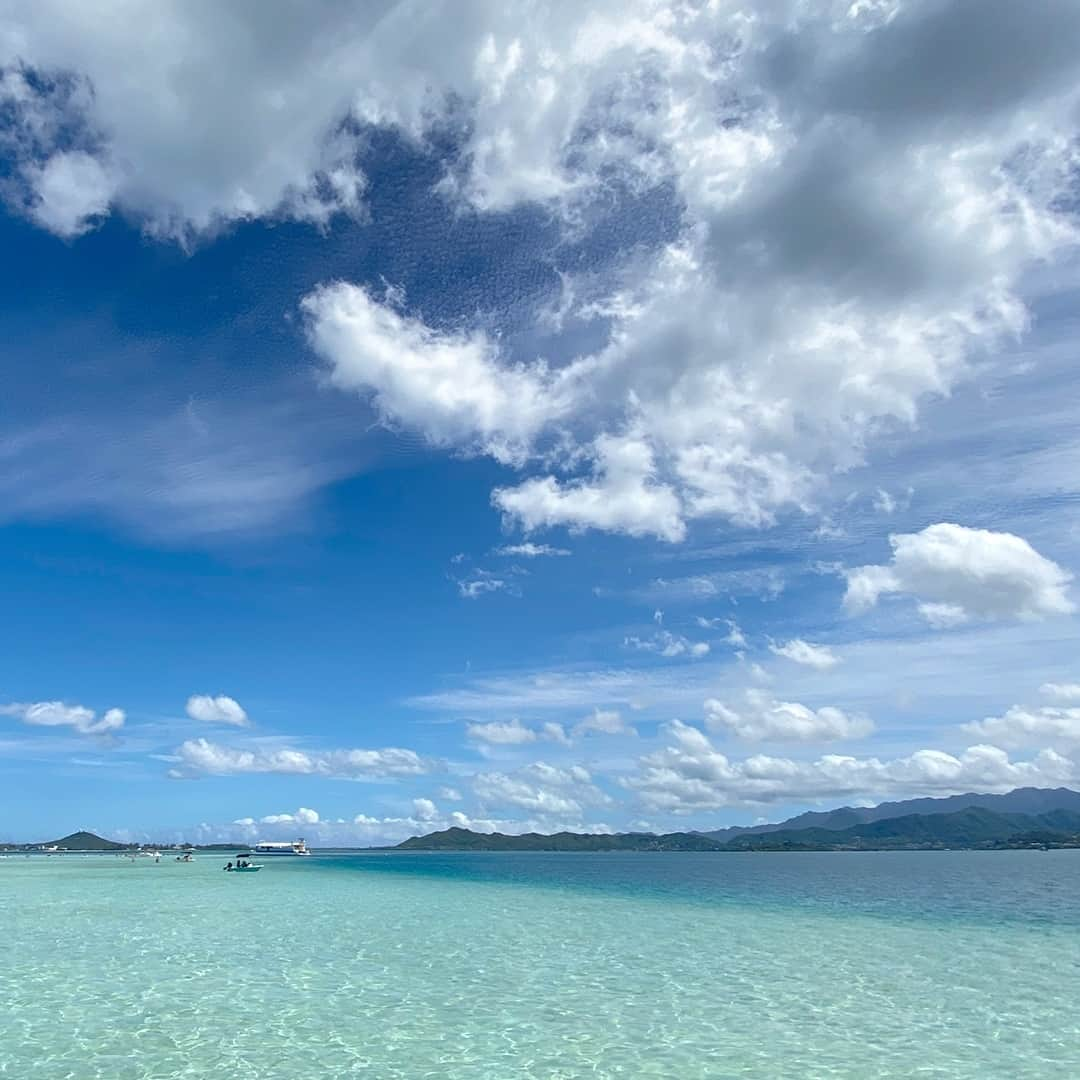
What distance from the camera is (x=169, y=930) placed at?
4347cm

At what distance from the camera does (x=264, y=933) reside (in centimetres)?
4238

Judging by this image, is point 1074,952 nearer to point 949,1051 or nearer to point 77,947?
point 949,1051

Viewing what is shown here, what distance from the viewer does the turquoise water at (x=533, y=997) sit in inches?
745

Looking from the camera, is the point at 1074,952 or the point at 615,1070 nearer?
the point at 615,1070

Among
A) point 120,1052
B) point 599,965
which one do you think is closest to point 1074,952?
point 599,965

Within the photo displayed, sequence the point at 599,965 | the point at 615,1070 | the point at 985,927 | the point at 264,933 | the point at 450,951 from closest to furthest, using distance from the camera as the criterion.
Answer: the point at 615,1070 → the point at 599,965 → the point at 450,951 → the point at 264,933 → the point at 985,927

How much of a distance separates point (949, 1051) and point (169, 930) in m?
39.9

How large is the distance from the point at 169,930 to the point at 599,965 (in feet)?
85.6

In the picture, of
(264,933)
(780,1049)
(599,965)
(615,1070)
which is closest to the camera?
(615,1070)

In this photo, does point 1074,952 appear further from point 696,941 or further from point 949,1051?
point 949,1051

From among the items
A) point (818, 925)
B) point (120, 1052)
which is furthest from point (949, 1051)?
point (818, 925)

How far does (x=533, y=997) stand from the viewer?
25703 mm

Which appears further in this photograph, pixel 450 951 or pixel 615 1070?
pixel 450 951

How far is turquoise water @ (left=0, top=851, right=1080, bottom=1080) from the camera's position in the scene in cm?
1892
